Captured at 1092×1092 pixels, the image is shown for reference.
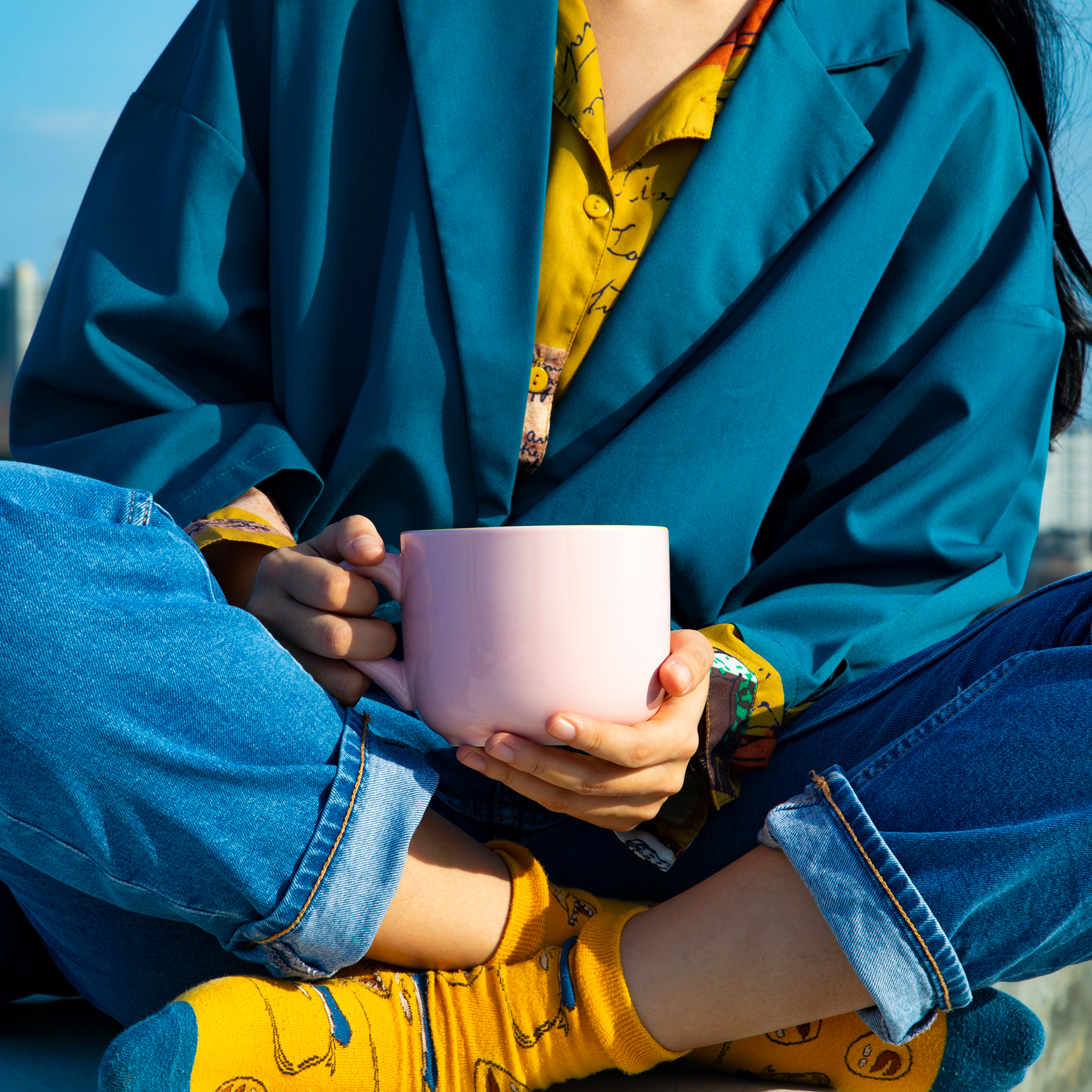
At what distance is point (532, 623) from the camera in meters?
0.72

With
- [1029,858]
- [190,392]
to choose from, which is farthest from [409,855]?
A: [190,392]

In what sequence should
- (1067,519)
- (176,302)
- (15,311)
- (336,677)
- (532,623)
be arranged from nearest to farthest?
(532,623)
(336,677)
(176,302)
(15,311)
(1067,519)

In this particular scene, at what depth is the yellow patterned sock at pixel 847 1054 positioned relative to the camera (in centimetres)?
87

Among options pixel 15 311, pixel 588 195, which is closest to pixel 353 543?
pixel 588 195

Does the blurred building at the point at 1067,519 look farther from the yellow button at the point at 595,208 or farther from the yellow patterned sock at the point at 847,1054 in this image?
the yellow patterned sock at the point at 847,1054

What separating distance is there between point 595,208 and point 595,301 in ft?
0.31

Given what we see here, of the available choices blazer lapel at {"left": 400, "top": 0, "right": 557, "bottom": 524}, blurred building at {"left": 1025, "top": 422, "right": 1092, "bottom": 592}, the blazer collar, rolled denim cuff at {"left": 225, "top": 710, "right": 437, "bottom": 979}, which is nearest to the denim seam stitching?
rolled denim cuff at {"left": 225, "top": 710, "right": 437, "bottom": 979}

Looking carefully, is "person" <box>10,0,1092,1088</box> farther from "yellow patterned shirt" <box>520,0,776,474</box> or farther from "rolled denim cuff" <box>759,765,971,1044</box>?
"rolled denim cuff" <box>759,765,971,1044</box>

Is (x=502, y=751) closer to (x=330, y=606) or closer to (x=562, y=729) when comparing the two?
(x=562, y=729)

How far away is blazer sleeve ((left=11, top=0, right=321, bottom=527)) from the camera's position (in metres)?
1.07

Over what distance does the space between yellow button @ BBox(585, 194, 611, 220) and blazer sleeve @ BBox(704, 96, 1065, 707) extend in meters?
0.31

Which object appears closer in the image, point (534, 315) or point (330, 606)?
point (330, 606)

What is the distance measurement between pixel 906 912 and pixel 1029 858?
90 millimetres

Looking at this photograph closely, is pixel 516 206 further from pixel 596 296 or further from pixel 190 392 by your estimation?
pixel 190 392
